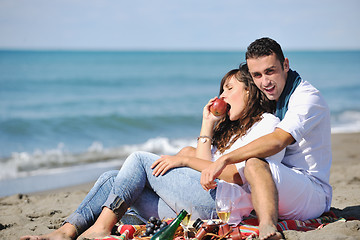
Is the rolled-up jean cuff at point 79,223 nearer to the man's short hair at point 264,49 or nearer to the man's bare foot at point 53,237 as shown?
the man's bare foot at point 53,237

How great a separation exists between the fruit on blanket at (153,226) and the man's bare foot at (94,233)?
0.34 meters

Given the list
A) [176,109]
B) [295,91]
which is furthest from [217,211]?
[176,109]

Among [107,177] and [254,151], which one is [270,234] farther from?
[107,177]

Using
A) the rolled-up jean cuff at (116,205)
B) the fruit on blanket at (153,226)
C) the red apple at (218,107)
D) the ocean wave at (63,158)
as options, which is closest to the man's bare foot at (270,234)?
the fruit on blanket at (153,226)

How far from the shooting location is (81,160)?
9.73 m

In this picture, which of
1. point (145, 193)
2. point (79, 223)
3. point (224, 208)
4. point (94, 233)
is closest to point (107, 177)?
point (145, 193)

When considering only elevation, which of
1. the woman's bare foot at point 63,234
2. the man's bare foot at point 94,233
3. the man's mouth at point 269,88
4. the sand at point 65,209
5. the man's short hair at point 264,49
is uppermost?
the man's short hair at point 264,49

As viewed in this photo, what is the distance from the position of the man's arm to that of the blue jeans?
27 centimetres

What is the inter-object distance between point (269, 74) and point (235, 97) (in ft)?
1.39

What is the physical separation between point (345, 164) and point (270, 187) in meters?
5.28

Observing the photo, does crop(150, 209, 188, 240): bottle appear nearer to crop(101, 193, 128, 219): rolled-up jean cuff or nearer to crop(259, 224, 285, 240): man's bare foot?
crop(101, 193, 128, 219): rolled-up jean cuff

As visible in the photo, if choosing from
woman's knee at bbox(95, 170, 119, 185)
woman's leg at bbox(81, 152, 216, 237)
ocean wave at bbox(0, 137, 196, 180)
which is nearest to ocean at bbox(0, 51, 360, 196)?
ocean wave at bbox(0, 137, 196, 180)

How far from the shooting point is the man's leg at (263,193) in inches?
126

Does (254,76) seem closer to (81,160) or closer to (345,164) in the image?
(345,164)
